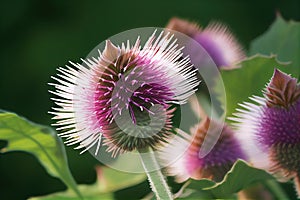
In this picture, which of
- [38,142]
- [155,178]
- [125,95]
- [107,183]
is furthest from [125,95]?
[107,183]

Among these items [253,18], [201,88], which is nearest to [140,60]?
[201,88]

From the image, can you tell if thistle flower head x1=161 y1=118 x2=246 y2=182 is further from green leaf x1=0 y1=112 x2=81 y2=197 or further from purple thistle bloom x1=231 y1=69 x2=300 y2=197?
green leaf x1=0 y1=112 x2=81 y2=197

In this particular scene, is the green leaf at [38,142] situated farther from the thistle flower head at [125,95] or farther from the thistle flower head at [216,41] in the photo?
the thistle flower head at [216,41]

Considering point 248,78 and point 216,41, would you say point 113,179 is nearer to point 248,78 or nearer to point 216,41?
point 248,78

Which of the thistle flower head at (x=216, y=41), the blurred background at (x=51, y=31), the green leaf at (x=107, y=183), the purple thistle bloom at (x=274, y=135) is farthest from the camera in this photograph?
the blurred background at (x=51, y=31)

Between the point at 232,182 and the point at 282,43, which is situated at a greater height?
the point at 282,43

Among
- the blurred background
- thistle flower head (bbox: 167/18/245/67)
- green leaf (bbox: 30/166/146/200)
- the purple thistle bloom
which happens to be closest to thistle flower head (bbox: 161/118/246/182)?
the purple thistle bloom

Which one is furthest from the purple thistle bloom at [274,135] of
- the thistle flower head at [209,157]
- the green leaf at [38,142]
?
the green leaf at [38,142]
